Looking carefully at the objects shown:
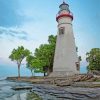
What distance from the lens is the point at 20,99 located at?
21.6 meters

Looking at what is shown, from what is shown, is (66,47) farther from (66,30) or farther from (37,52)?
(37,52)

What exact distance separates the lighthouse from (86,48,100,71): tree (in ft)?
37.8

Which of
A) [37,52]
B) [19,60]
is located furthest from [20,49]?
[37,52]

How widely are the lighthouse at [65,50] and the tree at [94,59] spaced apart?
11515 mm

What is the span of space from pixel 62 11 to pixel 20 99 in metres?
32.7

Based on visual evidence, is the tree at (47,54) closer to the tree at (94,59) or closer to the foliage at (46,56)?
the foliage at (46,56)

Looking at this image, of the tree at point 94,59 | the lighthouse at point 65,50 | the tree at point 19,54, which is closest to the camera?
the lighthouse at point 65,50

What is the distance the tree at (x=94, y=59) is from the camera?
57.8 m

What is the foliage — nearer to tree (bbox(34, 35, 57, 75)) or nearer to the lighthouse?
tree (bbox(34, 35, 57, 75))

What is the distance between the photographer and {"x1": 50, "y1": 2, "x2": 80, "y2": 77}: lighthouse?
4616 centimetres

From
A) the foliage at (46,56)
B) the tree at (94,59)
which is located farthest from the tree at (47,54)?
the tree at (94,59)

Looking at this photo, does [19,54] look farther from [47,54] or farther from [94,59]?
[94,59]

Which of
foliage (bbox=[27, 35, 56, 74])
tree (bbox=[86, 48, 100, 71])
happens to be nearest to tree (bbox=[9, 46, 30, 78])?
foliage (bbox=[27, 35, 56, 74])

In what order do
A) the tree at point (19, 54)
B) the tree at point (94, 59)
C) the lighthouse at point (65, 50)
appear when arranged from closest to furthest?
1. the lighthouse at point (65, 50)
2. the tree at point (94, 59)
3. the tree at point (19, 54)
